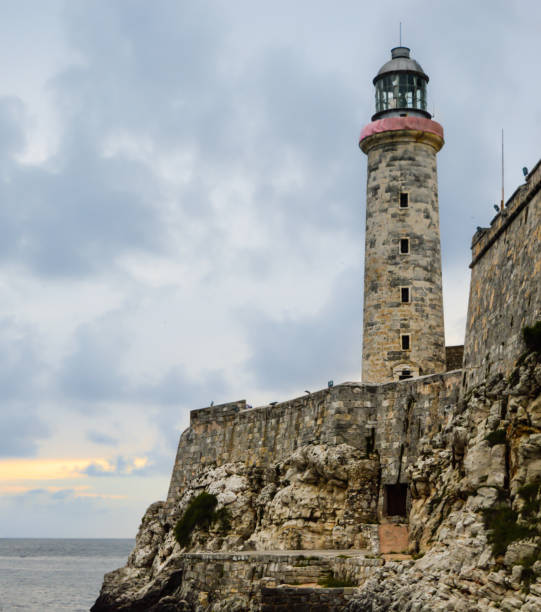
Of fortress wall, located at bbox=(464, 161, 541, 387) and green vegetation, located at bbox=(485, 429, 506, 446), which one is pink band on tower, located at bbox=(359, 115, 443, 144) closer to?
fortress wall, located at bbox=(464, 161, 541, 387)

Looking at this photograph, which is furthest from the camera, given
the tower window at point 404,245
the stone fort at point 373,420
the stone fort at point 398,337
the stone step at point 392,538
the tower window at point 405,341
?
the tower window at point 404,245

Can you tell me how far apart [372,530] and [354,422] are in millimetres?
2957

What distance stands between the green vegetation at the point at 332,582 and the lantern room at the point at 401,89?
655 inches

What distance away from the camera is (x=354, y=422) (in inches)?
1034

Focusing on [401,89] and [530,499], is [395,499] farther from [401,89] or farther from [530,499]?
[401,89]

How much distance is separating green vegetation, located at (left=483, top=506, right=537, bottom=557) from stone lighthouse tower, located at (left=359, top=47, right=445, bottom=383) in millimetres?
12966

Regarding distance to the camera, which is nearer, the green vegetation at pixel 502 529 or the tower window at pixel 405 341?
the green vegetation at pixel 502 529

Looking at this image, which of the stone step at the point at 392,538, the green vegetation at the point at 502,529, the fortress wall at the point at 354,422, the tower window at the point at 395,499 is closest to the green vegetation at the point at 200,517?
the fortress wall at the point at 354,422

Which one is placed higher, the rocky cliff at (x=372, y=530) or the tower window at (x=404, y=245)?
the tower window at (x=404, y=245)

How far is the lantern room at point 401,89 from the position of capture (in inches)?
1303

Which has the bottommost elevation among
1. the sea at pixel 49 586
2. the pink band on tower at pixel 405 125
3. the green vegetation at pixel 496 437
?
the sea at pixel 49 586

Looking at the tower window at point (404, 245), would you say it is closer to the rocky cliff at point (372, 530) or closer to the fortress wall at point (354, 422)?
the fortress wall at point (354, 422)

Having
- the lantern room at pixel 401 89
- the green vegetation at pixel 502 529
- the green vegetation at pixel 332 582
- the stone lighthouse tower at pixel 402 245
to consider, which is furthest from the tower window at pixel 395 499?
the lantern room at pixel 401 89

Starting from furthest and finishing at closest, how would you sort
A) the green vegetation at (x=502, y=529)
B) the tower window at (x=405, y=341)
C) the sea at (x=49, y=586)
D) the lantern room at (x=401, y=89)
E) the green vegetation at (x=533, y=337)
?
the sea at (x=49, y=586)
the lantern room at (x=401, y=89)
the tower window at (x=405, y=341)
the green vegetation at (x=533, y=337)
the green vegetation at (x=502, y=529)
